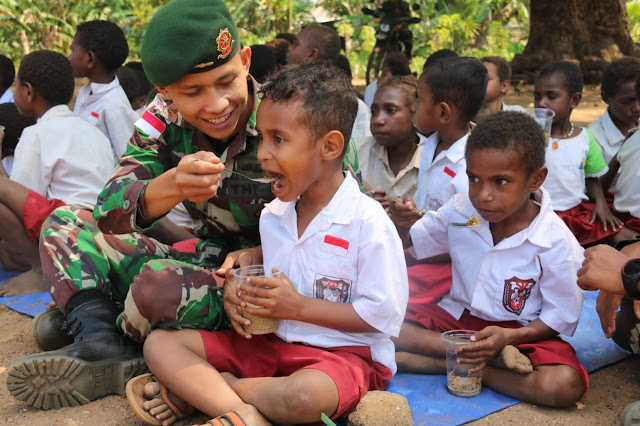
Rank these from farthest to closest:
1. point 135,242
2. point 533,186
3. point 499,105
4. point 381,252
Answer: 1. point 499,105
2. point 135,242
3. point 533,186
4. point 381,252

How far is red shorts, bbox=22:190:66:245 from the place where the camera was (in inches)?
138

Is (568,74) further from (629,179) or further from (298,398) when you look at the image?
(298,398)

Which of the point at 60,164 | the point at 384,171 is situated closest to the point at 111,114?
the point at 60,164

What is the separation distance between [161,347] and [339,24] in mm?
12724

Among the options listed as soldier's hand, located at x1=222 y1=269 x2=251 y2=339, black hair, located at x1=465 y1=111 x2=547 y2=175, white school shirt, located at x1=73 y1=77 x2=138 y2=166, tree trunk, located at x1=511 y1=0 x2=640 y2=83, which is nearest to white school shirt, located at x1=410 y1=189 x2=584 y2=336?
black hair, located at x1=465 y1=111 x2=547 y2=175

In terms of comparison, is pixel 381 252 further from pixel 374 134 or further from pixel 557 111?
pixel 557 111

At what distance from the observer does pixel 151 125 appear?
261cm

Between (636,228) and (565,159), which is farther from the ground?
(565,159)

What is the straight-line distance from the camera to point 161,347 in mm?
2225

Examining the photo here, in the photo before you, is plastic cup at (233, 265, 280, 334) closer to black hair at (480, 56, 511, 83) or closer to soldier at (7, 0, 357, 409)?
soldier at (7, 0, 357, 409)

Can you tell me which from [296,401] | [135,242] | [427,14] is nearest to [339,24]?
[427,14]

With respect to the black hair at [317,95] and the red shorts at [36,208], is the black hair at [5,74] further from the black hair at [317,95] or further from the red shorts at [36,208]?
the black hair at [317,95]

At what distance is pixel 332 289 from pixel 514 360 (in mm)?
726

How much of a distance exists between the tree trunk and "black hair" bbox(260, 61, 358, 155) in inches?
319
